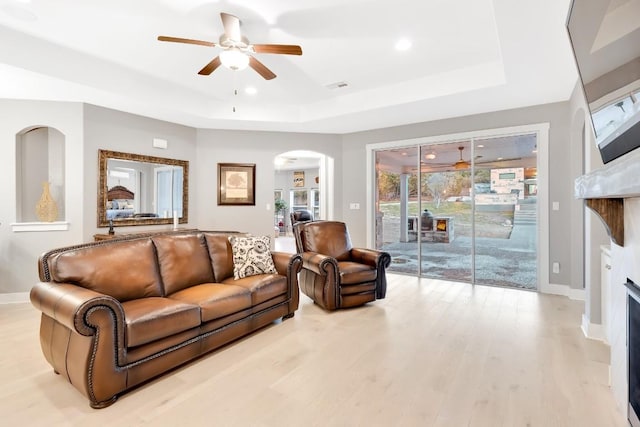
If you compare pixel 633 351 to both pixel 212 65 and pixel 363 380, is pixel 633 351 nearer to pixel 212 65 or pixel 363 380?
pixel 363 380

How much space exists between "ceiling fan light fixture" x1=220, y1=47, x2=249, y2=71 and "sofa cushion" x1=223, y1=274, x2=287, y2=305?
196 cm

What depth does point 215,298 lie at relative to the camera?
2533 millimetres

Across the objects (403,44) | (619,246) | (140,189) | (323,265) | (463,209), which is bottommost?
(323,265)

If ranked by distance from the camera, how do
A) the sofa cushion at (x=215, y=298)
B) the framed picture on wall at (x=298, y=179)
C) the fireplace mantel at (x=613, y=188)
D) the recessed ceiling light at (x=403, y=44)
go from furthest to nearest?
the framed picture on wall at (x=298, y=179) < the recessed ceiling light at (x=403, y=44) < the sofa cushion at (x=215, y=298) < the fireplace mantel at (x=613, y=188)

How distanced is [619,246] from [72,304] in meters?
3.25

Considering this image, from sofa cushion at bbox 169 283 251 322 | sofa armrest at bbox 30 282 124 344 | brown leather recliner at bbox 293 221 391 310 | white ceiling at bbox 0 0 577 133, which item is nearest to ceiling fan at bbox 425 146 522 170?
white ceiling at bbox 0 0 577 133

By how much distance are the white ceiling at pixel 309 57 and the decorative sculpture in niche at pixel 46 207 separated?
1.16 metres

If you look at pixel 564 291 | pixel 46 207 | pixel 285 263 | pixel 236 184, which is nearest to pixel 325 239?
pixel 285 263

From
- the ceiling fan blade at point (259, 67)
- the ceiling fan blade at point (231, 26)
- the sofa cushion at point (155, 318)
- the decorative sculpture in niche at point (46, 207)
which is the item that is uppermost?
the ceiling fan blade at point (231, 26)

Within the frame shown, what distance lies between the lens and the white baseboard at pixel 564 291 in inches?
156

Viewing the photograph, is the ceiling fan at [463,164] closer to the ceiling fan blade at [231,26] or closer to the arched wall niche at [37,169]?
the ceiling fan blade at [231,26]

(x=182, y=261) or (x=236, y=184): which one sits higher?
(x=236, y=184)

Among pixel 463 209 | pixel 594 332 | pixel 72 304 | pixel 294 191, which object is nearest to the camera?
pixel 72 304

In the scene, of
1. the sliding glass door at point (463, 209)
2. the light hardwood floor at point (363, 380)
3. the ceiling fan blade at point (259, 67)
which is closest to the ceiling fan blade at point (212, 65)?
the ceiling fan blade at point (259, 67)
